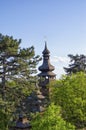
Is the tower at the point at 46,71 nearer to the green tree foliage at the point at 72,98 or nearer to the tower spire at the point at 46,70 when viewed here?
the tower spire at the point at 46,70

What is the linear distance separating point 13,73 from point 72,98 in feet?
28.9

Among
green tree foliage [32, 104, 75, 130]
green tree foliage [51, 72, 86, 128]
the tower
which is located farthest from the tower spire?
green tree foliage [32, 104, 75, 130]

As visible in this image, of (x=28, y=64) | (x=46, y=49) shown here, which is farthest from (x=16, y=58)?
(x=46, y=49)

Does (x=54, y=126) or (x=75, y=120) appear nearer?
(x=54, y=126)

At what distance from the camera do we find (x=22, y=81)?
165 ft

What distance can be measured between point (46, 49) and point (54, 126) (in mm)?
43405

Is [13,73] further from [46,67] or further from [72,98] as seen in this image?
[46,67]

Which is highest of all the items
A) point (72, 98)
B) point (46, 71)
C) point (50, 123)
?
point (46, 71)

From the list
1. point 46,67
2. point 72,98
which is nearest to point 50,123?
point 72,98

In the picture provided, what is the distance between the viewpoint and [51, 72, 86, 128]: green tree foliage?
50781 mm

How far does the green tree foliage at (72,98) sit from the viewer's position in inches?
1999

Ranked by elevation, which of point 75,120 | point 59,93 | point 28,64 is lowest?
point 75,120

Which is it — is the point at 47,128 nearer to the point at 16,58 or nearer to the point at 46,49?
the point at 16,58

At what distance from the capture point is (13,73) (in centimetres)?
4984
